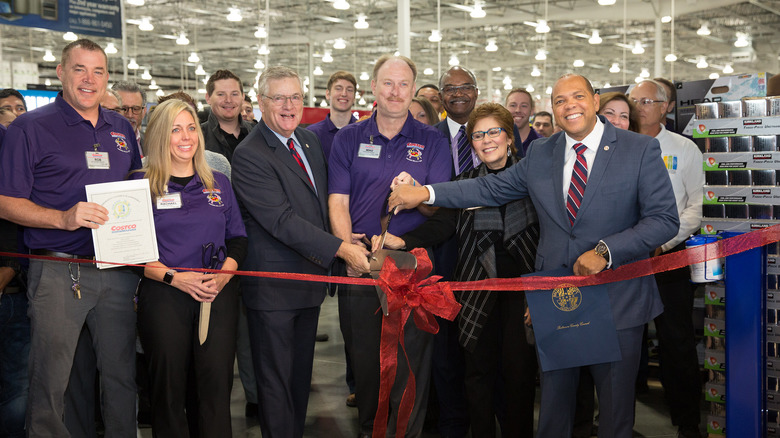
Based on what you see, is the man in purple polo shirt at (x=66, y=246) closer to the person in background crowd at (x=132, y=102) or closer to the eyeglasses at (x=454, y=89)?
the person in background crowd at (x=132, y=102)

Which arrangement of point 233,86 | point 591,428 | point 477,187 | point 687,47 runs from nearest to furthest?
point 477,187, point 591,428, point 233,86, point 687,47

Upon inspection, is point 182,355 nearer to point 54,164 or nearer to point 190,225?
point 190,225

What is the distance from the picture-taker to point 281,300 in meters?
3.03

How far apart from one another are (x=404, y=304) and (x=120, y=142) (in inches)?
60.2

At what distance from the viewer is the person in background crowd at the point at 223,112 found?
4465 mm

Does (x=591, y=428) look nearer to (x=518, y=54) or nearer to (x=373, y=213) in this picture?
(x=373, y=213)

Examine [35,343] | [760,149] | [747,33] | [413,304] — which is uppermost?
[747,33]

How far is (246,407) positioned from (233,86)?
2.18 m

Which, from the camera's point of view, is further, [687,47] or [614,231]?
[687,47]

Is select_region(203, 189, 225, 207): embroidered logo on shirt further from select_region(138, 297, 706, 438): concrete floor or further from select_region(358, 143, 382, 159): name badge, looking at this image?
select_region(138, 297, 706, 438): concrete floor

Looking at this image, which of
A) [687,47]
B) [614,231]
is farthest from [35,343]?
[687,47]

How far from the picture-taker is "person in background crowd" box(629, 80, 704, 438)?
3670mm

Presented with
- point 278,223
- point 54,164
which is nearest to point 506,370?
point 278,223

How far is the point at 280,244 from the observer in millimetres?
3086
